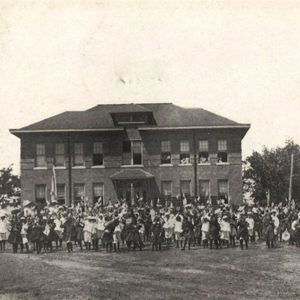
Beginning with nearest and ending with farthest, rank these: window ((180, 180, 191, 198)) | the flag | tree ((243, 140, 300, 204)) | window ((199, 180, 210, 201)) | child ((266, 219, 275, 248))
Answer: child ((266, 219, 275, 248)), the flag, window ((199, 180, 210, 201)), window ((180, 180, 191, 198)), tree ((243, 140, 300, 204))

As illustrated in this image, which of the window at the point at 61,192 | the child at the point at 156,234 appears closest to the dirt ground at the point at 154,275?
→ the child at the point at 156,234

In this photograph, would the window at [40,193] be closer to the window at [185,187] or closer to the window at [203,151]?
the window at [185,187]

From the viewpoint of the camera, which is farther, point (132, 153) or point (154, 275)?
point (132, 153)

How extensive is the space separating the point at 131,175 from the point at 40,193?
654cm

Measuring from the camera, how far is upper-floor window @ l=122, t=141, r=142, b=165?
3566 cm

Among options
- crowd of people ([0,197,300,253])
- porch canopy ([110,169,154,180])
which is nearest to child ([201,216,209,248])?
crowd of people ([0,197,300,253])

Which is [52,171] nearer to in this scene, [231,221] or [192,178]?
[192,178]

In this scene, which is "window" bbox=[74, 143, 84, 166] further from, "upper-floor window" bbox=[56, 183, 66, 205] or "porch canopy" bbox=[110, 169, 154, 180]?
"porch canopy" bbox=[110, 169, 154, 180]

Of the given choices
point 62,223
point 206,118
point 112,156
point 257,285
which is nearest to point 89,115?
point 112,156

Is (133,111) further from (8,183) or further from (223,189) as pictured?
(8,183)

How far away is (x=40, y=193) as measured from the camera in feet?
117

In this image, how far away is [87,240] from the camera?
20625mm

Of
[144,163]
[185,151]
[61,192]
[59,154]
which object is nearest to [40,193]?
[61,192]

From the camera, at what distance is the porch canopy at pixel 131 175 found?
33625 millimetres
